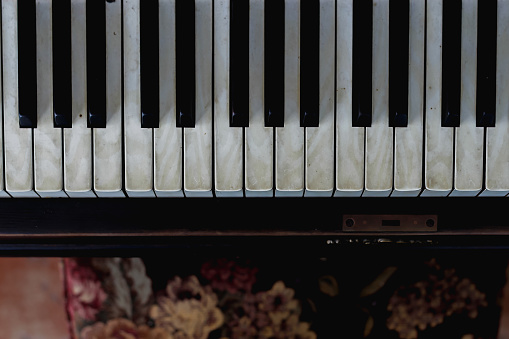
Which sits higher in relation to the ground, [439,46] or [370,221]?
[439,46]

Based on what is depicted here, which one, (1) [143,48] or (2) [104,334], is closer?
(1) [143,48]

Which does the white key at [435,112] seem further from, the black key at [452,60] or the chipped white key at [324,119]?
the chipped white key at [324,119]

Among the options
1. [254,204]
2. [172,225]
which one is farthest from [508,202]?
[172,225]

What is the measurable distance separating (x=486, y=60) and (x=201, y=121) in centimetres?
35

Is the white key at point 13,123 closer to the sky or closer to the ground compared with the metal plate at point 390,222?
closer to the sky

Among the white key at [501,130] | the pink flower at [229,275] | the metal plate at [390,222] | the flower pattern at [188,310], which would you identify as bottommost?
the flower pattern at [188,310]

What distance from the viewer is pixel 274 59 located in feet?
1.75

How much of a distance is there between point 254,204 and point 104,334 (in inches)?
13.9

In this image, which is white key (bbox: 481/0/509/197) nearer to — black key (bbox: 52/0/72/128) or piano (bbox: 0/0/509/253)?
piano (bbox: 0/0/509/253)

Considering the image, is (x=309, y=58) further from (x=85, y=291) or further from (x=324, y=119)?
(x=85, y=291)

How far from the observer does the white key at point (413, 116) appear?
1.79ft

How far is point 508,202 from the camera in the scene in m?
0.58

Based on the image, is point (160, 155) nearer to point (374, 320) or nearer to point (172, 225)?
point (172, 225)

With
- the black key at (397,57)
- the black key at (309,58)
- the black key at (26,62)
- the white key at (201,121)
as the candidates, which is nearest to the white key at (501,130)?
the black key at (397,57)
